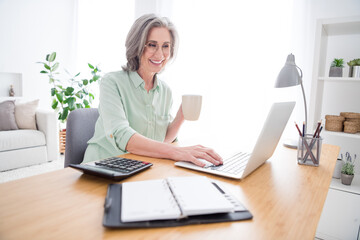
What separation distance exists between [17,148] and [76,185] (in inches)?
109

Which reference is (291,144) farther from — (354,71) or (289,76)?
(354,71)

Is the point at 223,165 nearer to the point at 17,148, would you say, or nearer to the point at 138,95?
the point at 138,95

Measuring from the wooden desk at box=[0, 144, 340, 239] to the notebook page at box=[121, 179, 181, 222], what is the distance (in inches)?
1.0

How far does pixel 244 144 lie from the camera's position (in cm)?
127

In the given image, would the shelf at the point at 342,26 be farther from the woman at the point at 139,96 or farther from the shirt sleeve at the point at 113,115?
the shirt sleeve at the point at 113,115

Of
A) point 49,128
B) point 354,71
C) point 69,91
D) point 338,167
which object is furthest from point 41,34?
point 338,167

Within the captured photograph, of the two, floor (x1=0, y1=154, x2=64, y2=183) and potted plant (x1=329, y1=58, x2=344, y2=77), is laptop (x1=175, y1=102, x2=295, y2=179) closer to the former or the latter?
potted plant (x1=329, y1=58, x2=344, y2=77)

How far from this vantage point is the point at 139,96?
1.36 meters

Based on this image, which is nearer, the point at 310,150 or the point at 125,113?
the point at 310,150

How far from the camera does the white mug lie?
1.01m

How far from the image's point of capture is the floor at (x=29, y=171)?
2.64 metres

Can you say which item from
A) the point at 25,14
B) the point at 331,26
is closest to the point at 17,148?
the point at 25,14

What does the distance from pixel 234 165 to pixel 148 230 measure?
47 cm

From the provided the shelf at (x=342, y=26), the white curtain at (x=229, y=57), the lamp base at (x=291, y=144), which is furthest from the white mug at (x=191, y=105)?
the shelf at (x=342, y=26)
